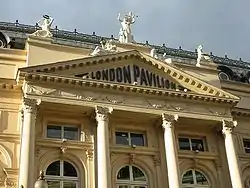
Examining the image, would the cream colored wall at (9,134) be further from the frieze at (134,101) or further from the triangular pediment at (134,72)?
the triangular pediment at (134,72)

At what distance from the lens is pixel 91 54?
30.5 m

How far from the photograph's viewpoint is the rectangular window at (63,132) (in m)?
27.7

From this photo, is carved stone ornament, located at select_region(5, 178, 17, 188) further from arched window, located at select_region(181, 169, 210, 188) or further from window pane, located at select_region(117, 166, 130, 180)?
arched window, located at select_region(181, 169, 210, 188)

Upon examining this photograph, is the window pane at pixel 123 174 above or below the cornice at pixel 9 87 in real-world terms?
below

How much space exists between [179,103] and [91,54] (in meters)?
6.00

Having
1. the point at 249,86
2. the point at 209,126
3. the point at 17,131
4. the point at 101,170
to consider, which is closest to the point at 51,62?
the point at 17,131

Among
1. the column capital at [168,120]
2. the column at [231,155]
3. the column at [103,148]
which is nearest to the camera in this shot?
the column at [103,148]

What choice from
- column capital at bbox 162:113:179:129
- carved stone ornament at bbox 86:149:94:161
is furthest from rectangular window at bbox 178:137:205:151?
carved stone ornament at bbox 86:149:94:161

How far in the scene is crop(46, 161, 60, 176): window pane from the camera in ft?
87.2

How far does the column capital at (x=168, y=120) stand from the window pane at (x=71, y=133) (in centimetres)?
493

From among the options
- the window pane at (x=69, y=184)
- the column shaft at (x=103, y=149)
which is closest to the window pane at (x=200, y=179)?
the column shaft at (x=103, y=149)

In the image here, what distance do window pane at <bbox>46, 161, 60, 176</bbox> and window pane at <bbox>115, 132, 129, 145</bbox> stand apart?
151 inches

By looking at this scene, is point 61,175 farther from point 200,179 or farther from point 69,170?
point 200,179

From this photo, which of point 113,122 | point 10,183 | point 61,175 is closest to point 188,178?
point 113,122
